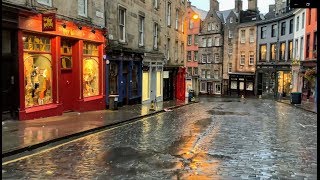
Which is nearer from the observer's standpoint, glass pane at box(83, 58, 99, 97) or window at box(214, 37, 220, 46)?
glass pane at box(83, 58, 99, 97)

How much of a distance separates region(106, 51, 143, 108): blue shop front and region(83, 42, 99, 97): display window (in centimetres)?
103

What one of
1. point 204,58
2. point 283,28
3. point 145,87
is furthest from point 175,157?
point 204,58

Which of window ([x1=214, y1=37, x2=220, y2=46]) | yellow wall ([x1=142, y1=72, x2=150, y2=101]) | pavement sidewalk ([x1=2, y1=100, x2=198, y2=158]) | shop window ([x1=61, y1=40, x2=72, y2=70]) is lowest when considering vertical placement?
pavement sidewalk ([x1=2, y1=100, x2=198, y2=158])

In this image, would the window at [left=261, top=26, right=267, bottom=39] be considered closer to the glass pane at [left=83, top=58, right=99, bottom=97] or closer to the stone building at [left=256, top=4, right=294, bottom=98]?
the stone building at [left=256, top=4, right=294, bottom=98]

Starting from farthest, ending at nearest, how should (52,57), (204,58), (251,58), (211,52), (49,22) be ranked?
(204,58)
(211,52)
(251,58)
(52,57)
(49,22)

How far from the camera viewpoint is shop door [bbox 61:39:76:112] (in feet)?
61.4

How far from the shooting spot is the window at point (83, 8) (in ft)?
64.1

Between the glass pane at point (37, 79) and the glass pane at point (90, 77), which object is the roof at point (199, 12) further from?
the glass pane at point (37, 79)

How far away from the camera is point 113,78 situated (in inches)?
952

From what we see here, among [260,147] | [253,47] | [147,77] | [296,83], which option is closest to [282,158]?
[260,147]

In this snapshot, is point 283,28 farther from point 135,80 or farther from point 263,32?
point 135,80

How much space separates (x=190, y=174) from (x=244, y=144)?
14.3 feet

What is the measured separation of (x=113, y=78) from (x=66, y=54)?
5647 mm

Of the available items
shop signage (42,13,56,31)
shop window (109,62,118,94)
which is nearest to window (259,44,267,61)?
shop window (109,62,118,94)
